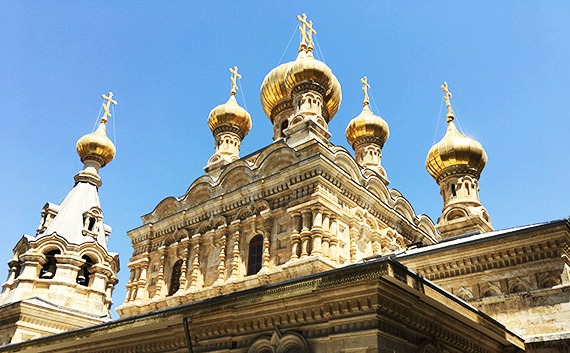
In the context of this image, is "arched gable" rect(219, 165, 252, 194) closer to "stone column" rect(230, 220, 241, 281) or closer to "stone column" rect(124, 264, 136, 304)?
"stone column" rect(230, 220, 241, 281)

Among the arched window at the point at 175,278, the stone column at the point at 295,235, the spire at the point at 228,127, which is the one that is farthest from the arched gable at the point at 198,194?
the stone column at the point at 295,235

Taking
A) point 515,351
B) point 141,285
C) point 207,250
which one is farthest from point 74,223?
point 515,351

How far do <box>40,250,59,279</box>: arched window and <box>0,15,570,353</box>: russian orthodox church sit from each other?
4.0 inches

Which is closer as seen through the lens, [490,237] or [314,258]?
[490,237]

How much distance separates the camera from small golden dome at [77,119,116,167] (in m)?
22.1

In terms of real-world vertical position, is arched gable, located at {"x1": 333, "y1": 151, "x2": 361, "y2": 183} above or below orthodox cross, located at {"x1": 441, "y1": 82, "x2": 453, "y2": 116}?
below

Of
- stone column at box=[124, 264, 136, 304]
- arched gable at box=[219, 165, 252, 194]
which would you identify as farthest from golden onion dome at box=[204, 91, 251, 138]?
stone column at box=[124, 264, 136, 304]

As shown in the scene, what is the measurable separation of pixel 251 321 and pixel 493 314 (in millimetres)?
5558

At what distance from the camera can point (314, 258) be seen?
11.1 m

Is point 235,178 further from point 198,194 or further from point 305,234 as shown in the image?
point 305,234

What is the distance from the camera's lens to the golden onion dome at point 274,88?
1806cm

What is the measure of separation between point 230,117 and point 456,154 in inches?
335

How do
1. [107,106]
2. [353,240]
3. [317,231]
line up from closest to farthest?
[317,231] < [353,240] < [107,106]

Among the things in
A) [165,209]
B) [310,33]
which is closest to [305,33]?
[310,33]
